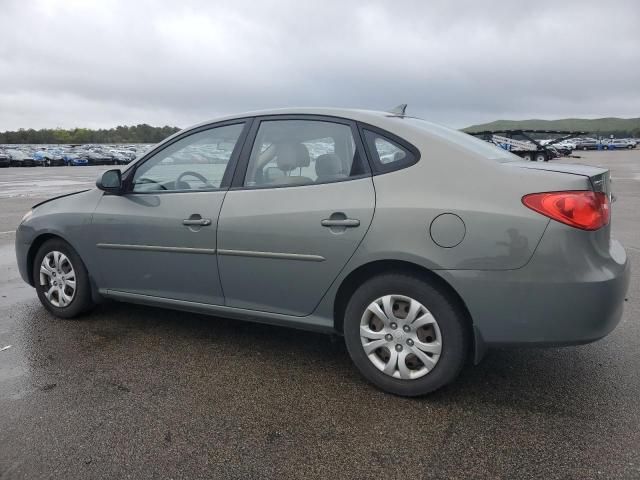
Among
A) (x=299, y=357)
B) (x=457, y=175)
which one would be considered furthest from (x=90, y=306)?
(x=457, y=175)

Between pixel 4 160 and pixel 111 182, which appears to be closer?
pixel 111 182

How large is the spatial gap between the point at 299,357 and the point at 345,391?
59cm

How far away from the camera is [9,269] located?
6.27 m

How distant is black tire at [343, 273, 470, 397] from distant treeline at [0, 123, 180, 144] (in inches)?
4750

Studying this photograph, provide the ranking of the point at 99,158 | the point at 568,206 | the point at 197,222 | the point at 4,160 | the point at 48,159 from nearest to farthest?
1. the point at 568,206
2. the point at 197,222
3. the point at 4,160
4. the point at 48,159
5. the point at 99,158

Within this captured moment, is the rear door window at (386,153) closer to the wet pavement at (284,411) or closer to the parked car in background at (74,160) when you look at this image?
the wet pavement at (284,411)

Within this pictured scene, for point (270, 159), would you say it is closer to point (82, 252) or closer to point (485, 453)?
point (82, 252)

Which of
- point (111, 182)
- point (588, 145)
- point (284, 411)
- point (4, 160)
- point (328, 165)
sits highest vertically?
point (328, 165)

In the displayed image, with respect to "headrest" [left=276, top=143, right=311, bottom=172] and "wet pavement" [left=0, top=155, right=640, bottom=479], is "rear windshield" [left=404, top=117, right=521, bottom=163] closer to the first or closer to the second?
"headrest" [left=276, top=143, right=311, bottom=172]

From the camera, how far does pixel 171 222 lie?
3.65 meters

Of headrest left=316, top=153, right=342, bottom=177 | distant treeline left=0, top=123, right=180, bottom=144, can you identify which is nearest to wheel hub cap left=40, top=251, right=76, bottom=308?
headrest left=316, top=153, right=342, bottom=177

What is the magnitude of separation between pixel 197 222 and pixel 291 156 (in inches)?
29.6

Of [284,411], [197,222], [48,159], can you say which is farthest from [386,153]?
[48,159]

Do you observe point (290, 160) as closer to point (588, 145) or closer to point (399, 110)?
point (399, 110)
